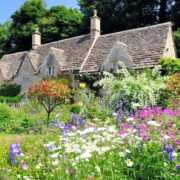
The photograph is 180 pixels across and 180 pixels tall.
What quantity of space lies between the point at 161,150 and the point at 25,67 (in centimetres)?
3044

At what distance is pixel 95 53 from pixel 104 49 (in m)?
0.99

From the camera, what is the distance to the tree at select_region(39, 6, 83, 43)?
4692cm

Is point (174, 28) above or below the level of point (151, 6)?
below

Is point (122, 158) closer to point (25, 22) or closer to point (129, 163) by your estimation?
point (129, 163)

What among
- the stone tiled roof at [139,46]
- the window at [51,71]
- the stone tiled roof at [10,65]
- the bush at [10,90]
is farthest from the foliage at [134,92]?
the stone tiled roof at [10,65]

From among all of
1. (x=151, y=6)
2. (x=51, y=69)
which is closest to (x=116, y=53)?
(x=51, y=69)

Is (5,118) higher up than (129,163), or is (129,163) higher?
(129,163)

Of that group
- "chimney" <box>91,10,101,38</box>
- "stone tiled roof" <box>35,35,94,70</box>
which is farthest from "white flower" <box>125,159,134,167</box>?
"chimney" <box>91,10,101,38</box>

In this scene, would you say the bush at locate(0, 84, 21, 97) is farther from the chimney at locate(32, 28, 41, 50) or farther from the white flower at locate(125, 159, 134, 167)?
the white flower at locate(125, 159, 134, 167)

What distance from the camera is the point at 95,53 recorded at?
2905cm

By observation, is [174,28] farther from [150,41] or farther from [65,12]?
[65,12]

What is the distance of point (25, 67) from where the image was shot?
33.8m

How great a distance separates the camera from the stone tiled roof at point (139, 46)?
2430 centimetres

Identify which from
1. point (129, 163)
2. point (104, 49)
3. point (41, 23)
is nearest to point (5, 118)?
point (129, 163)
